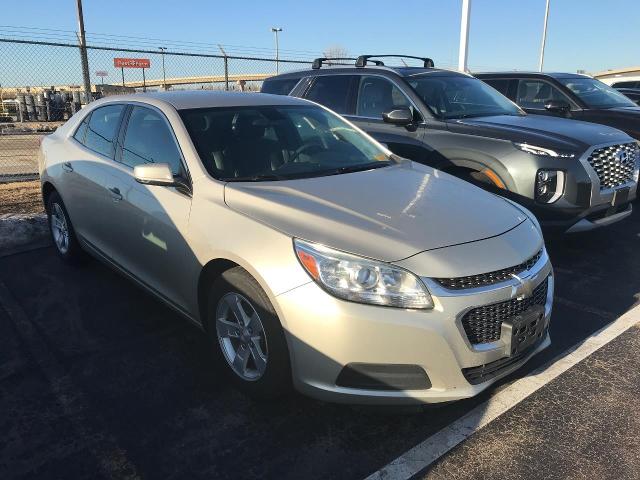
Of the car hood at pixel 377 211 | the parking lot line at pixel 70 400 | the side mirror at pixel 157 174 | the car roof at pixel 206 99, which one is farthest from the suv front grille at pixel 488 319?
the car roof at pixel 206 99

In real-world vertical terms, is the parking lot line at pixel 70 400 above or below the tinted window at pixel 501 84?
below

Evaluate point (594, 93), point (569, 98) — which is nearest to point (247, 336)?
point (569, 98)

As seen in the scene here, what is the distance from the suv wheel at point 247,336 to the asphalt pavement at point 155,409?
16 cm

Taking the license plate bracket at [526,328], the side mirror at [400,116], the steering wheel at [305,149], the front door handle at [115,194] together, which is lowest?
the license plate bracket at [526,328]

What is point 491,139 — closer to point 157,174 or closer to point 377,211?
point 377,211

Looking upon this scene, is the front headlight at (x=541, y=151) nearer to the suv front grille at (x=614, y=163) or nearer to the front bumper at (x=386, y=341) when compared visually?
the suv front grille at (x=614, y=163)

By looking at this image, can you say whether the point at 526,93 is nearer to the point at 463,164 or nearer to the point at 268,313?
the point at 463,164

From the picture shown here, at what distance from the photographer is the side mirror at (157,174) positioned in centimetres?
315

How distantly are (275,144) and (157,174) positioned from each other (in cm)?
86

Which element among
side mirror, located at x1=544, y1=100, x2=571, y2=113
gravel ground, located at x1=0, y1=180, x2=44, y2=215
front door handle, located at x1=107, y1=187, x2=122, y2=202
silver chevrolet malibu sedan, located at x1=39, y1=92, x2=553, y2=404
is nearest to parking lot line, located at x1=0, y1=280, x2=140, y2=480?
silver chevrolet malibu sedan, located at x1=39, y1=92, x2=553, y2=404

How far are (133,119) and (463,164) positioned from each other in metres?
3.08

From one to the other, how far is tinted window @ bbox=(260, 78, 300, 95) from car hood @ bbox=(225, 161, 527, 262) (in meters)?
3.93

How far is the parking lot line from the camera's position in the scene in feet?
7.97

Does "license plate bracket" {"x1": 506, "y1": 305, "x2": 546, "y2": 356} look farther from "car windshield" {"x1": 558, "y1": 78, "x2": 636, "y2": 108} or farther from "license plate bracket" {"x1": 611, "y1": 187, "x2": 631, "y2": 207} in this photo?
"car windshield" {"x1": 558, "y1": 78, "x2": 636, "y2": 108}
